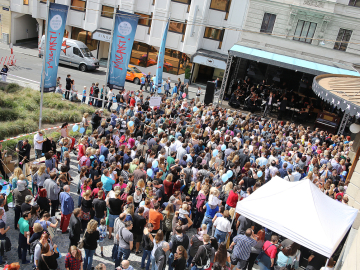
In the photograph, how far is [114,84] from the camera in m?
14.2

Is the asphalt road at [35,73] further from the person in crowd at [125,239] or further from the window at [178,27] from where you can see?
the person in crowd at [125,239]

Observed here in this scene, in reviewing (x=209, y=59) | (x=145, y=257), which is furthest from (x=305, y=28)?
(x=145, y=257)

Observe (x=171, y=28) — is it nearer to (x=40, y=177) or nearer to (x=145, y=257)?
(x=40, y=177)

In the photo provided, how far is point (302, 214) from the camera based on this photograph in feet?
22.9

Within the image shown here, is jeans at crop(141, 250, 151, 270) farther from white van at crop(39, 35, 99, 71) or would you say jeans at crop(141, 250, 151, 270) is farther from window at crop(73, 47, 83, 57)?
window at crop(73, 47, 83, 57)

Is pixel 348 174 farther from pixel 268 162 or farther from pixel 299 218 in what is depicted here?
pixel 299 218

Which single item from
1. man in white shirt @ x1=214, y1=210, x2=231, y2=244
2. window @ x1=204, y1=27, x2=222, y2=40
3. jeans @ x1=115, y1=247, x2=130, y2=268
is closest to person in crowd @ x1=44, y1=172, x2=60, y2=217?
jeans @ x1=115, y1=247, x2=130, y2=268

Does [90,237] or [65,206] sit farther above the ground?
[90,237]

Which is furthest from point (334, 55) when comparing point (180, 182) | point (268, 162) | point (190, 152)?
point (180, 182)

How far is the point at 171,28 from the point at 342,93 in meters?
20.8

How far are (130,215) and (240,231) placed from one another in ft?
9.30

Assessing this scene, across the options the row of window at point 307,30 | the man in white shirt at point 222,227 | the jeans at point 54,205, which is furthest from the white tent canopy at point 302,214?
the row of window at point 307,30

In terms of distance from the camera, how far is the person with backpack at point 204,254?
6.53m

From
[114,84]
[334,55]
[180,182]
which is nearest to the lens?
[180,182]
